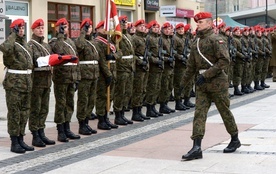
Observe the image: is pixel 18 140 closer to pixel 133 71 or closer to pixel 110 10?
pixel 133 71

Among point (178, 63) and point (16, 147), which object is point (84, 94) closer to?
point (16, 147)

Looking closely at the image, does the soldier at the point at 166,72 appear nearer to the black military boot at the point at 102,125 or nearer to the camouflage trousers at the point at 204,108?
the black military boot at the point at 102,125

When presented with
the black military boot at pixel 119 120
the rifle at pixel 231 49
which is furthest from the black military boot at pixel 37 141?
the rifle at pixel 231 49

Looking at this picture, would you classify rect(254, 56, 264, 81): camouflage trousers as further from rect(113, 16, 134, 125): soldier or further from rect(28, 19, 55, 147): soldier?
rect(28, 19, 55, 147): soldier

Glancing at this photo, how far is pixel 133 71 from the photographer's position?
1256 centimetres

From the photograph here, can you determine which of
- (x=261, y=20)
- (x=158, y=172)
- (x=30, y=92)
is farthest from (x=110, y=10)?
(x=261, y=20)

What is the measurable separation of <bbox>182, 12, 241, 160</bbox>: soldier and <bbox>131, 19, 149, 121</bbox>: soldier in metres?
4.29

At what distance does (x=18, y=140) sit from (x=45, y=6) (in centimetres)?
1645

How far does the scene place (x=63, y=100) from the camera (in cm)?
1036

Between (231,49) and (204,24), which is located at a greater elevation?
(204,24)

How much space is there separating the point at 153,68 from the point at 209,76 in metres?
5.14

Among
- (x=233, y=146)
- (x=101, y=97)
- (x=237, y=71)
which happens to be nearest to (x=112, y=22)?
(x=101, y=97)

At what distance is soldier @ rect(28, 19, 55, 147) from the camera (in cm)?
971

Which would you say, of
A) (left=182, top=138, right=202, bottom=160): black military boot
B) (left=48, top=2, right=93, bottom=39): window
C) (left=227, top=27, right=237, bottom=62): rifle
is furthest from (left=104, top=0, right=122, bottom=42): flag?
(left=48, top=2, right=93, bottom=39): window
